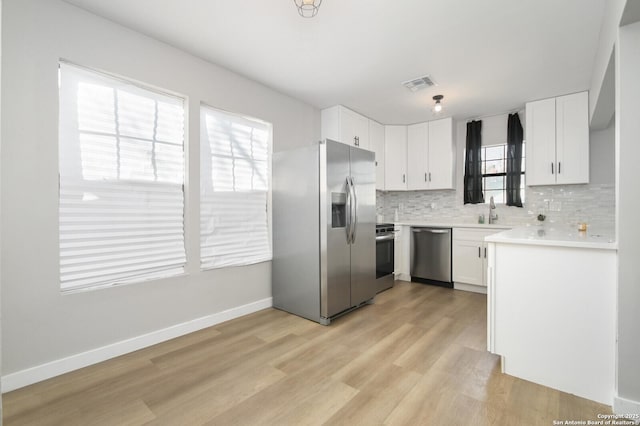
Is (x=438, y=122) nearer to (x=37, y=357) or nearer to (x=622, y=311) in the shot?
(x=622, y=311)

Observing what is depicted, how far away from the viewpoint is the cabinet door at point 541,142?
154 inches

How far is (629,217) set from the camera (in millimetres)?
1685

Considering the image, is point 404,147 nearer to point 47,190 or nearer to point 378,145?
point 378,145

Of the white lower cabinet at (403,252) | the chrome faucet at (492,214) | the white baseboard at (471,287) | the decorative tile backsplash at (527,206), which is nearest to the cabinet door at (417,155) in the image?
the decorative tile backsplash at (527,206)

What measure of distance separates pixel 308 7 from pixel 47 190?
2.23 metres

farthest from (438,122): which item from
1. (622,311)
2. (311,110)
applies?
(622,311)

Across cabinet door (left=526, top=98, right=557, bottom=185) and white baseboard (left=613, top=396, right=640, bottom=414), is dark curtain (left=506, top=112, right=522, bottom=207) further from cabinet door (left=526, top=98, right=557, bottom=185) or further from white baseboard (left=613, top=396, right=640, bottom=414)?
white baseboard (left=613, top=396, right=640, bottom=414)

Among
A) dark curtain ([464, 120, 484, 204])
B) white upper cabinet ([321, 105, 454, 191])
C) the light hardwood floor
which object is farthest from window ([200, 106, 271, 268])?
dark curtain ([464, 120, 484, 204])

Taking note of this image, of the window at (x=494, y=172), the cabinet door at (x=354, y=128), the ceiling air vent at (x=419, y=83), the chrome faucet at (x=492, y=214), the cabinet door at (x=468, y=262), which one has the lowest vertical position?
the cabinet door at (x=468, y=262)

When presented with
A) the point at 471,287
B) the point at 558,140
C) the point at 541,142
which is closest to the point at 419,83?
the point at 541,142

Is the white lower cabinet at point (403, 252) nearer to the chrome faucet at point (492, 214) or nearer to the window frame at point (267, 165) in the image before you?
the chrome faucet at point (492, 214)

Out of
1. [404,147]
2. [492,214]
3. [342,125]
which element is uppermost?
[342,125]

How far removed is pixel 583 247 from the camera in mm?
1895

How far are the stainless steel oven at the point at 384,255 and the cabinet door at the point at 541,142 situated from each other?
1.94 metres
